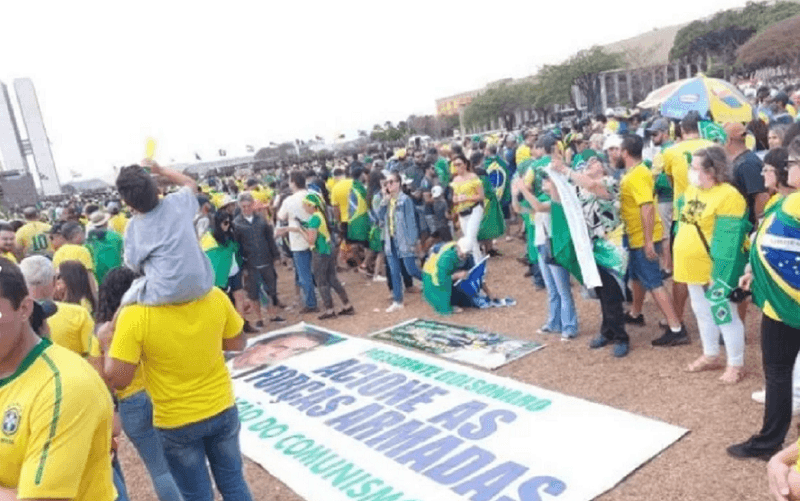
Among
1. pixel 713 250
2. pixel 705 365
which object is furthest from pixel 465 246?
pixel 713 250

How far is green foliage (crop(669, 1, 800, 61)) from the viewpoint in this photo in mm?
53594

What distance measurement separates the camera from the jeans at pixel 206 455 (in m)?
2.86

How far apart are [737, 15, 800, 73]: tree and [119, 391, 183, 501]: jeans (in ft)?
156

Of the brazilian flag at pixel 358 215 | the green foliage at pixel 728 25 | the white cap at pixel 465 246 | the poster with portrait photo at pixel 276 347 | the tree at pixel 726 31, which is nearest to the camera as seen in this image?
the poster with portrait photo at pixel 276 347

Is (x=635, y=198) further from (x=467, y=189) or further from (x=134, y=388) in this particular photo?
(x=134, y=388)

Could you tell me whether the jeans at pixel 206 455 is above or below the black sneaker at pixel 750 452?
above

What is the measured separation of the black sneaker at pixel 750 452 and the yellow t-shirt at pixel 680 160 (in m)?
2.76

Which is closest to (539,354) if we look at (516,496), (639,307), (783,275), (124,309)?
(639,307)

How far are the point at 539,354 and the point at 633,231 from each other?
4.28 ft

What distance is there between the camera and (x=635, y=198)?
5.11 m

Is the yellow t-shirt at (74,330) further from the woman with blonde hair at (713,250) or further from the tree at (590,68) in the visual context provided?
the tree at (590,68)

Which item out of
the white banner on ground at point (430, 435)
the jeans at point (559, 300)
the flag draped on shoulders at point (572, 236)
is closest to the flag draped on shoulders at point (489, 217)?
the jeans at point (559, 300)

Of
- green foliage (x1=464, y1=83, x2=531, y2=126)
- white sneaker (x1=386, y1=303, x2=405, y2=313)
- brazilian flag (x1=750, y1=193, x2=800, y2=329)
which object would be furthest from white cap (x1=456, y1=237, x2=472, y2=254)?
green foliage (x1=464, y1=83, x2=531, y2=126)

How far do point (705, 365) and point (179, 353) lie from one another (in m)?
3.67
